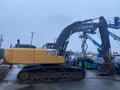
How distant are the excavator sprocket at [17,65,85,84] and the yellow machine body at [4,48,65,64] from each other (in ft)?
1.36

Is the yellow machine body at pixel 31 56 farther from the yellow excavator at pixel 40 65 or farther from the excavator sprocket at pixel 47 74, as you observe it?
the excavator sprocket at pixel 47 74

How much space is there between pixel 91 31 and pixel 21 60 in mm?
9569

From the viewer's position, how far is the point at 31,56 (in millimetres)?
20203

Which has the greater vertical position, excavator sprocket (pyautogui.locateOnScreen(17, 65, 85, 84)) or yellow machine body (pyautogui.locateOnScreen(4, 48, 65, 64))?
yellow machine body (pyautogui.locateOnScreen(4, 48, 65, 64))

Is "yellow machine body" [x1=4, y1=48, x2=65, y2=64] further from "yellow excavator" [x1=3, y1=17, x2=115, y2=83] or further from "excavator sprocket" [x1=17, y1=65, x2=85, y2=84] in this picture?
"excavator sprocket" [x1=17, y1=65, x2=85, y2=84]

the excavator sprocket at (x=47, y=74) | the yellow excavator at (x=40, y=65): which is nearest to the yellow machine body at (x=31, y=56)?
the yellow excavator at (x=40, y=65)

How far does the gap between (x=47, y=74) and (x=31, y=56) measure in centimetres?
161

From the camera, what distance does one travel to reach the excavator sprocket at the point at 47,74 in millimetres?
19969

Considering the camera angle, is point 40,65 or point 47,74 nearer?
point 47,74

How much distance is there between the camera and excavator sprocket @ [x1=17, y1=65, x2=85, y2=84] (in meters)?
20.0

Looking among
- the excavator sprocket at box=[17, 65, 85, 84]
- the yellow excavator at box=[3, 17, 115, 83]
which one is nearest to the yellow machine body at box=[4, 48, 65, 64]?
the yellow excavator at box=[3, 17, 115, 83]

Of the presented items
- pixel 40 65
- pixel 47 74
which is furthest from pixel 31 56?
pixel 47 74

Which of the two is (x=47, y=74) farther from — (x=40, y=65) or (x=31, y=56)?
(x=31, y=56)

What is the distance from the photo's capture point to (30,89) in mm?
16578
